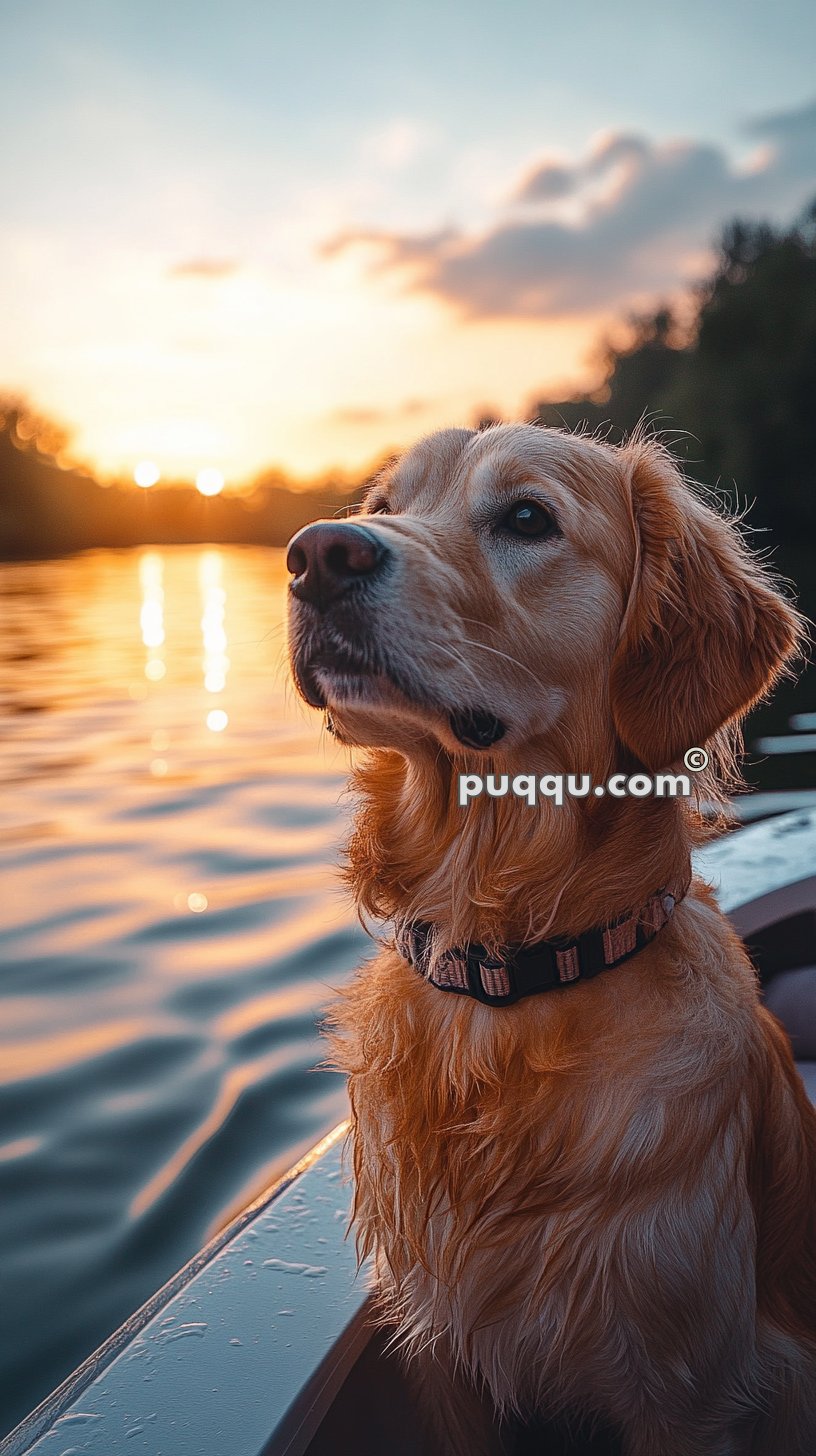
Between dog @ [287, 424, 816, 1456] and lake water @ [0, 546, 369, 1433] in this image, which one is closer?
dog @ [287, 424, 816, 1456]

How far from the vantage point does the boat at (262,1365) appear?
1.53 m

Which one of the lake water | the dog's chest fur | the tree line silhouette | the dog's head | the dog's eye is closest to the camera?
the dog's chest fur

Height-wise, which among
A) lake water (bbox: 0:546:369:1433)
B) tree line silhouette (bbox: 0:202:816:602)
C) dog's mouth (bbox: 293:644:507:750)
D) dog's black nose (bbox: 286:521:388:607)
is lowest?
lake water (bbox: 0:546:369:1433)

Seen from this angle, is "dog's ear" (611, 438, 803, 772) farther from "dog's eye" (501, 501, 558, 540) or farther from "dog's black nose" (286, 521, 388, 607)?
"dog's black nose" (286, 521, 388, 607)

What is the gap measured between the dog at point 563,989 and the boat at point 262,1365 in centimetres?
12

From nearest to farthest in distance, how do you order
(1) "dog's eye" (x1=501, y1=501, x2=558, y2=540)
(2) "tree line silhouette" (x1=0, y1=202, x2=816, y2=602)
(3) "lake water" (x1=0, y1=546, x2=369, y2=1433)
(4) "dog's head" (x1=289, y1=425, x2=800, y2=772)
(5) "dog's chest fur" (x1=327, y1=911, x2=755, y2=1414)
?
(5) "dog's chest fur" (x1=327, y1=911, x2=755, y2=1414), (4) "dog's head" (x1=289, y1=425, x2=800, y2=772), (1) "dog's eye" (x1=501, y1=501, x2=558, y2=540), (3) "lake water" (x1=0, y1=546, x2=369, y2=1433), (2) "tree line silhouette" (x1=0, y1=202, x2=816, y2=602)

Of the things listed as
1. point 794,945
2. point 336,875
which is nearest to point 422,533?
point 336,875

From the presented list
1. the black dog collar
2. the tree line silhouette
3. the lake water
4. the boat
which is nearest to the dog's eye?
the lake water

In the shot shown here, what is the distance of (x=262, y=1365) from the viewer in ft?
5.41

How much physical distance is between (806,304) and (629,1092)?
47128mm

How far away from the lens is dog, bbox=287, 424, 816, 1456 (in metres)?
1.85

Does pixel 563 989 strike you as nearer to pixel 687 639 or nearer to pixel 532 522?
pixel 687 639

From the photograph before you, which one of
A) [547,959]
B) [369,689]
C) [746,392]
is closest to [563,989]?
[547,959]

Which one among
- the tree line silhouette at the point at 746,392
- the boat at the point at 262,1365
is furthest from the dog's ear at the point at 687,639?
the tree line silhouette at the point at 746,392
